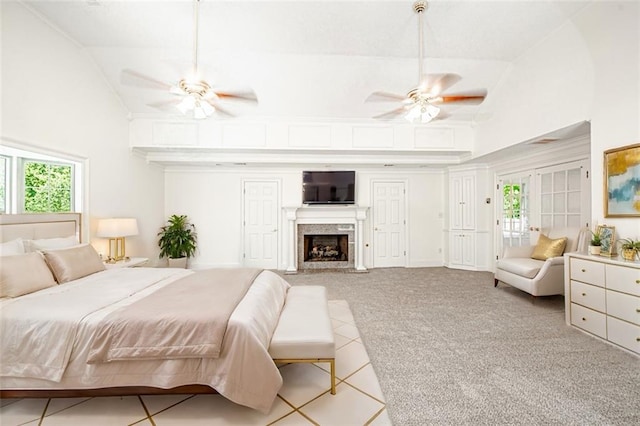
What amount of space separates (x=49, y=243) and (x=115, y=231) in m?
0.82

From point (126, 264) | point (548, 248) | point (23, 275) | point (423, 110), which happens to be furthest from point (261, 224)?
point (548, 248)

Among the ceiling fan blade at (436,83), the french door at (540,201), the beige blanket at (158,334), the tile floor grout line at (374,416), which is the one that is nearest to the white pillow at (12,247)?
the beige blanket at (158,334)

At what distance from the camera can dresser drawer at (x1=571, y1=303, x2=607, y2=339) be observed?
8.07 ft

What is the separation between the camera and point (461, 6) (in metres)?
2.86

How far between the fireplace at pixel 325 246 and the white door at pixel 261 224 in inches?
24.4

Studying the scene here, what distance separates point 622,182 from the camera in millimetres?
2514

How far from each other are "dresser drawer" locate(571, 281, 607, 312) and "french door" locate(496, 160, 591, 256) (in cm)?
152

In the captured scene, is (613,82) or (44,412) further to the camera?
(613,82)

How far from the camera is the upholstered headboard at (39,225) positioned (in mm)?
2475

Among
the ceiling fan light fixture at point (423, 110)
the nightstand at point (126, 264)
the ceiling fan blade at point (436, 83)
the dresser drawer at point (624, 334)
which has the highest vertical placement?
the ceiling fan blade at point (436, 83)

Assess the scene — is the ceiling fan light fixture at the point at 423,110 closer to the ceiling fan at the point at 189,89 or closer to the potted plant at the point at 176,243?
the ceiling fan at the point at 189,89

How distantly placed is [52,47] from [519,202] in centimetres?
712

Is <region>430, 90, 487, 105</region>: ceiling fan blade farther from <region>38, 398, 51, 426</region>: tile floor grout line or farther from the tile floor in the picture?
<region>38, 398, 51, 426</region>: tile floor grout line

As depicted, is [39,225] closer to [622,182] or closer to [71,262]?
[71,262]
